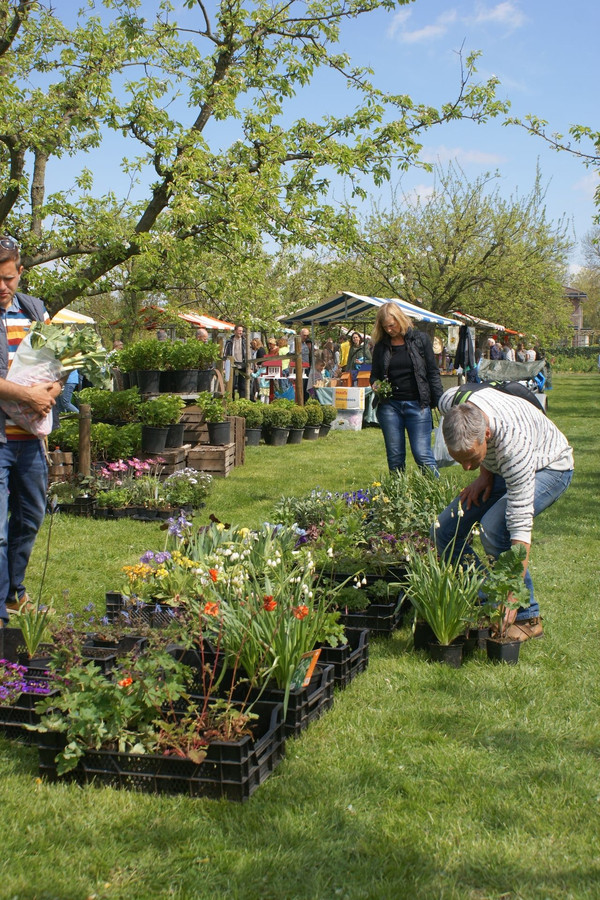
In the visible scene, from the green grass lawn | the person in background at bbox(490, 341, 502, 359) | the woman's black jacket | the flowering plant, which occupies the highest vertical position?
the person in background at bbox(490, 341, 502, 359)

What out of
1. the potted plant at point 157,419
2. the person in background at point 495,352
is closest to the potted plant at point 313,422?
the potted plant at point 157,419

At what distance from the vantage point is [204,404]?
31.0 feet

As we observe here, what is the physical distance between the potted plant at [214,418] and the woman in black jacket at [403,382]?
121 inches

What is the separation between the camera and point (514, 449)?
3.64 m

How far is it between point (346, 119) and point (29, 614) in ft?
25.8

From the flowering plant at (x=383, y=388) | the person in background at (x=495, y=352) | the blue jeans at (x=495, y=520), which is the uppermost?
the person in background at (x=495, y=352)

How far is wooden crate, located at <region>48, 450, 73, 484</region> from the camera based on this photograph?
784 centimetres

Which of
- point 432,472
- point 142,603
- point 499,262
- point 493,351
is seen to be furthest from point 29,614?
point 499,262

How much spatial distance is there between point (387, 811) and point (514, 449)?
5.50ft

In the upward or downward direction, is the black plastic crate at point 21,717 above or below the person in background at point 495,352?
below

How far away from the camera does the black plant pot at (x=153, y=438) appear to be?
8.40 metres

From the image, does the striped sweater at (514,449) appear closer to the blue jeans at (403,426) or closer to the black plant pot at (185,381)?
the blue jeans at (403,426)

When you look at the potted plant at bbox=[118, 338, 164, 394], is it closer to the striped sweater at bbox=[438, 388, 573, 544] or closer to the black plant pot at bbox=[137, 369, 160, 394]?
the black plant pot at bbox=[137, 369, 160, 394]

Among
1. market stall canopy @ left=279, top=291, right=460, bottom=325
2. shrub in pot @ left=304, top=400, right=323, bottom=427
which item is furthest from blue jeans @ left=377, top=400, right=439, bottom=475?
market stall canopy @ left=279, top=291, right=460, bottom=325
